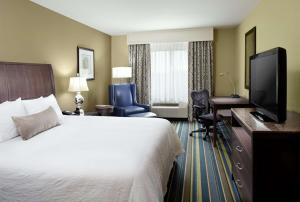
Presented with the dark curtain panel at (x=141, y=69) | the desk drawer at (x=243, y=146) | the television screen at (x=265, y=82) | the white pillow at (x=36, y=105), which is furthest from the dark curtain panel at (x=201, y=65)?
the white pillow at (x=36, y=105)

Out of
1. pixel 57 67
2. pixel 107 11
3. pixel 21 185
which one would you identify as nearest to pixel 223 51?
pixel 107 11

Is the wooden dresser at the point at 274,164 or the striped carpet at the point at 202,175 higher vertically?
the wooden dresser at the point at 274,164

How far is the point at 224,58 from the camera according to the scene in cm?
582

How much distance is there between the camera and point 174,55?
19.9 ft

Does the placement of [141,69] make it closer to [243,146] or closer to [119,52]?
[119,52]

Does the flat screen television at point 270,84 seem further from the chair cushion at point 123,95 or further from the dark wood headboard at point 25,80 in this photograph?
the chair cushion at point 123,95

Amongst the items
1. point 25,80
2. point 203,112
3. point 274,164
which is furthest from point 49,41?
point 274,164

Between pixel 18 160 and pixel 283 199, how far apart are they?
2.05 meters

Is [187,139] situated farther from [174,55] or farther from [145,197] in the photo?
[145,197]

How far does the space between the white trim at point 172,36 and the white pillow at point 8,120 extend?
13.4 feet

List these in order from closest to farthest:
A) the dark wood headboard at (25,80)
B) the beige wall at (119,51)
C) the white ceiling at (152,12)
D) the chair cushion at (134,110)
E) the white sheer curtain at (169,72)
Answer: the dark wood headboard at (25,80), the white ceiling at (152,12), the chair cushion at (134,110), the white sheer curtain at (169,72), the beige wall at (119,51)

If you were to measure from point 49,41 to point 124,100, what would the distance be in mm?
2261

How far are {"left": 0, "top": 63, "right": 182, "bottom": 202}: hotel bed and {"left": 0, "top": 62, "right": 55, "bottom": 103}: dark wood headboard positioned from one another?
91 cm

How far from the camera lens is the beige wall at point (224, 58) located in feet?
18.8
